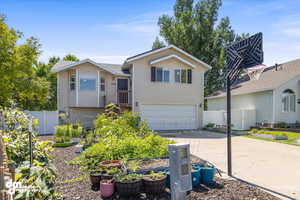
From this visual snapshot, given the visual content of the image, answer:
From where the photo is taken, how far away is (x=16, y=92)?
1489 cm

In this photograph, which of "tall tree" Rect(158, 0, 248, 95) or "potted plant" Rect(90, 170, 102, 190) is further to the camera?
"tall tree" Rect(158, 0, 248, 95)

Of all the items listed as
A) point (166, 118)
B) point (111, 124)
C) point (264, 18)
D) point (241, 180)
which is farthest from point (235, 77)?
point (166, 118)

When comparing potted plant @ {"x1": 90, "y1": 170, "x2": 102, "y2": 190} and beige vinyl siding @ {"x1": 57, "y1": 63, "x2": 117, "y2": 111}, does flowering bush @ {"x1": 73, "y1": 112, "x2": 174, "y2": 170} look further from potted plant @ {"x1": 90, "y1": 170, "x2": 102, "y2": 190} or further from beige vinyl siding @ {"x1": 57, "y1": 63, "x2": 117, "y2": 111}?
beige vinyl siding @ {"x1": 57, "y1": 63, "x2": 117, "y2": 111}

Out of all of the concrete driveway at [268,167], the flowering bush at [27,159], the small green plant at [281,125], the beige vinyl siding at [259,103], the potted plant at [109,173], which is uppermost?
the beige vinyl siding at [259,103]

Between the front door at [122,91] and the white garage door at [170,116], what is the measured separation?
1971 mm

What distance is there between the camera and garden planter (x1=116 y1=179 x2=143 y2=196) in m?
3.79

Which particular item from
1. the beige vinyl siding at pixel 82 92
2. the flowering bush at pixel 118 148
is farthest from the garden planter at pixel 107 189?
the beige vinyl siding at pixel 82 92

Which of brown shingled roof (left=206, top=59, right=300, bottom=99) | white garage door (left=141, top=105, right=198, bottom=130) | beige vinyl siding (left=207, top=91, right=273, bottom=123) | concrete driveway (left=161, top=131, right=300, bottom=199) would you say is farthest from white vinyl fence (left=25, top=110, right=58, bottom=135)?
beige vinyl siding (left=207, top=91, right=273, bottom=123)

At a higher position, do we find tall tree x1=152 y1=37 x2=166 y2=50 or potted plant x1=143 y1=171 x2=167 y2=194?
tall tree x1=152 y1=37 x2=166 y2=50

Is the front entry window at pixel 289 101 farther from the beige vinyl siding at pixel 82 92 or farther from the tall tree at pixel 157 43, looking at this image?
the tall tree at pixel 157 43

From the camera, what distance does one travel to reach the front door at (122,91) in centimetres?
1658

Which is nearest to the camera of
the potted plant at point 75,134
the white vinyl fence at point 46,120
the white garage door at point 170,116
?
the potted plant at point 75,134

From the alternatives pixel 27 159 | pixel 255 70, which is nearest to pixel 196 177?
pixel 255 70

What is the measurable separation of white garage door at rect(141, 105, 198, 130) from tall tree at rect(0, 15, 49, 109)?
27.4 ft
